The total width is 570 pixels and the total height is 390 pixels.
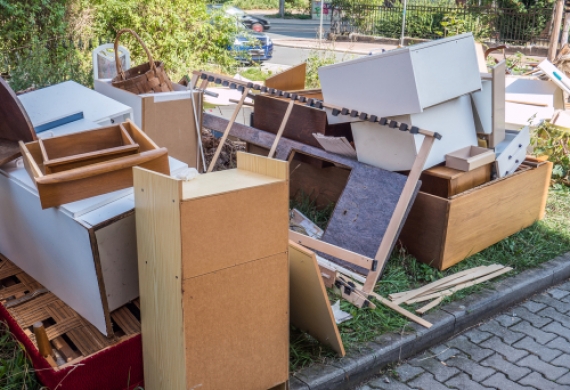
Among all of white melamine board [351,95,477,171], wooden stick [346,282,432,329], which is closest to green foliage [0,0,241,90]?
white melamine board [351,95,477,171]

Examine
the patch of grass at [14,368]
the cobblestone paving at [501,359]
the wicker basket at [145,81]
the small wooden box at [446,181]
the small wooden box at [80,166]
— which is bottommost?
the cobblestone paving at [501,359]

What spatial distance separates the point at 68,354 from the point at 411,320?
181 centimetres

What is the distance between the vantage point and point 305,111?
4.09 m

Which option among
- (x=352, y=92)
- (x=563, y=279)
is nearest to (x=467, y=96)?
(x=352, y=92)

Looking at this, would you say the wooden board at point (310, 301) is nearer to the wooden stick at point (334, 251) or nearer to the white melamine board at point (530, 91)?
the wooden stick at point (334, 251)

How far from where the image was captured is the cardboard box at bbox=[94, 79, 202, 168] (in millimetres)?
4086

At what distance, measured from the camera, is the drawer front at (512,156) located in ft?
12.8

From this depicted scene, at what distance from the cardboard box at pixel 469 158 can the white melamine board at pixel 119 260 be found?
214 centimetres

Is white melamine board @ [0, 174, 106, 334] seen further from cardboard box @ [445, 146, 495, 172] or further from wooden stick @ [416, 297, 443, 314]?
cardboard box @ [445, 146, 495, 172]

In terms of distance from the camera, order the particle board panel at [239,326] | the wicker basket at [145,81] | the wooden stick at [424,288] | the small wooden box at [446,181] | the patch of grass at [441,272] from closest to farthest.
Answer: the particle board panel at [239,326]
the patch of grass at [441,272]
the wooden stick at [424,288]
the small wooden box at [446,181]
the wicker basket at [145,81]

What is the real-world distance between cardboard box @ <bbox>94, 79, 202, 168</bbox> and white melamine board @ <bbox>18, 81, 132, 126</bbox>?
64 cm

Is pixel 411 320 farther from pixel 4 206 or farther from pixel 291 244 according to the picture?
pixel 4 206

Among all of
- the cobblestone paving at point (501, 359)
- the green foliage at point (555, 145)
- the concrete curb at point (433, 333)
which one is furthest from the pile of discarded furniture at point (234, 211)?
the green foliage at point (555, 145)

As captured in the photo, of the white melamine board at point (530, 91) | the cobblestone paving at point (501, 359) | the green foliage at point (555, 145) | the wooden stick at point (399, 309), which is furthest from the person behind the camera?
the white melamine board at point (530, 91)
